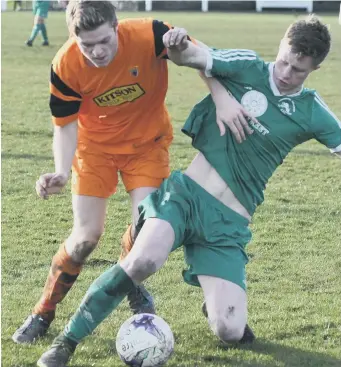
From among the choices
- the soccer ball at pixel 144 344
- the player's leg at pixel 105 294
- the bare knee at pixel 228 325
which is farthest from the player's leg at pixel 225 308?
the player's leg at pixel 105 294

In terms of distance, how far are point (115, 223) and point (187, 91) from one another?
855cm

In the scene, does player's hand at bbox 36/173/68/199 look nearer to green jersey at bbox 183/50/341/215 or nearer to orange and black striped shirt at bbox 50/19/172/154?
orange and black striped shirt at bbox 50/19/172/154

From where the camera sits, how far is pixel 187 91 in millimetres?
15141

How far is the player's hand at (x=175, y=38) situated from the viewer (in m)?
4.12

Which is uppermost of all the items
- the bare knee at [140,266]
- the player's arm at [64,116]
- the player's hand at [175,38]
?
the player's hand at [175,38]

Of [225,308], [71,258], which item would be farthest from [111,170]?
[225,308]

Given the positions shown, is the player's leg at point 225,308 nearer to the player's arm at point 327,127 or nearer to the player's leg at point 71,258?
the player's leg at point 71,258

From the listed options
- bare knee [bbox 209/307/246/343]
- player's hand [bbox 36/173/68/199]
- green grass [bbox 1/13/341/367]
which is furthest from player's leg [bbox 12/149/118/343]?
bare knee [bbox 209/307/246/343]

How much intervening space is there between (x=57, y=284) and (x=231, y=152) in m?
1.25

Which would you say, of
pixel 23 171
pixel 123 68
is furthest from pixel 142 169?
pixel 23 171

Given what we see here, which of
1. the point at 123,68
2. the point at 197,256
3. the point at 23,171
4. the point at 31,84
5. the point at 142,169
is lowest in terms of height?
the point at 31,84

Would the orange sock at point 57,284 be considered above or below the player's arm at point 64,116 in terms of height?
below

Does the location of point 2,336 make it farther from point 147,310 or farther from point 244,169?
point 244,169

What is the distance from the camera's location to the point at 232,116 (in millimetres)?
4277
